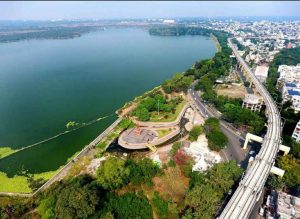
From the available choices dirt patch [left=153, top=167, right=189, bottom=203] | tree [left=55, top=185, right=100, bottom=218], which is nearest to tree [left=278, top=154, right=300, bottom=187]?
dirt patch [left=153, top=167, right=189, bottom=203]

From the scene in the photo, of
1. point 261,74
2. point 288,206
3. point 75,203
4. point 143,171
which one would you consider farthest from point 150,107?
point 261,74

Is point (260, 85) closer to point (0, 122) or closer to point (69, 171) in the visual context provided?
point (69, 171)

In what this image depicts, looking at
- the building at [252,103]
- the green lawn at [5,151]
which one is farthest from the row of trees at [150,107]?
the green lawn at [5,151]

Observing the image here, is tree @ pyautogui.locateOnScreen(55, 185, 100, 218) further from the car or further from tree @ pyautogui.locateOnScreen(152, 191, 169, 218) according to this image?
the car

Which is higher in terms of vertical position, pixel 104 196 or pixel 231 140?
pixel 104 196

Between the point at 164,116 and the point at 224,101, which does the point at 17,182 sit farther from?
the point at 224,101

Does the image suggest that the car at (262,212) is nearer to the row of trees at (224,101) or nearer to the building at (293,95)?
the row of trees at (224,101)
